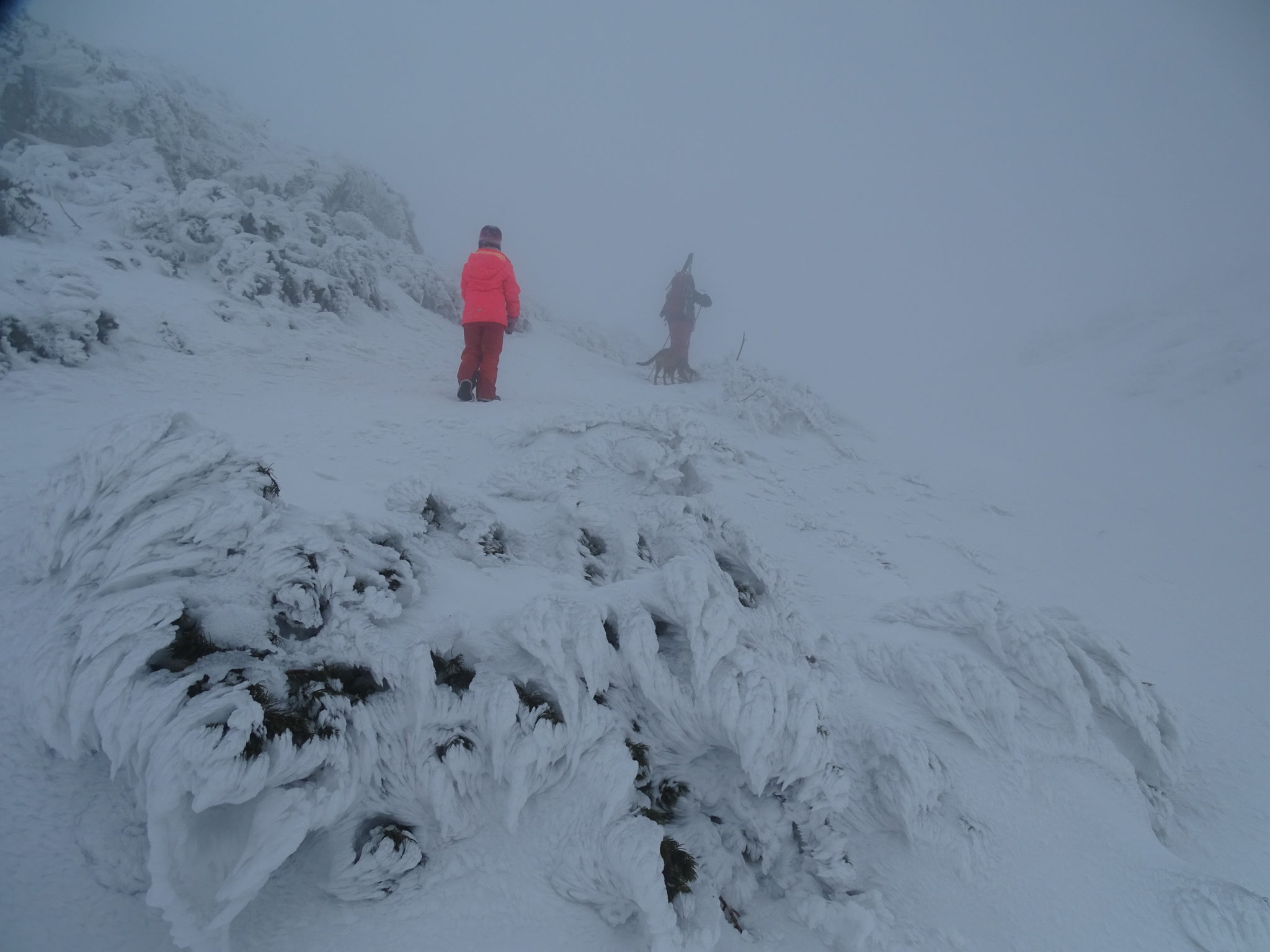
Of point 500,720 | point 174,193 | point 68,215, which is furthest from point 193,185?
point 500,720

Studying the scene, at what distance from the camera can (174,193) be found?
355 inches

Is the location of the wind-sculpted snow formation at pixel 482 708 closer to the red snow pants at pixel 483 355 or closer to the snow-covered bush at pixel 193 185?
the red snow pants at pixel 483 355

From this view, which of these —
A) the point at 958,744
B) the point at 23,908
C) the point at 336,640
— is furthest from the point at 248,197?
the point at 958,744

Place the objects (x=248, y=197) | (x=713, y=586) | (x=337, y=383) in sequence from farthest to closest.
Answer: (x=248, y=197) → (x=337, y=383) → (x=713, y=586)

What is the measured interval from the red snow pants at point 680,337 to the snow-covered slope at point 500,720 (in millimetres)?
7977

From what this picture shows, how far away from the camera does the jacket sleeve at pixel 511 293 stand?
6977 millimetres

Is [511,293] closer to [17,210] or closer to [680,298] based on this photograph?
[17,210]

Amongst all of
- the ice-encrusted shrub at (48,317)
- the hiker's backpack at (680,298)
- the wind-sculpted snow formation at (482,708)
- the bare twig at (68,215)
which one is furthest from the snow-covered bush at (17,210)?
the hiker's backpack at (680,298)

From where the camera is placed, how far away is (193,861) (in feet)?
5.49

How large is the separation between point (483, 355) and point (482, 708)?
18.0 feet

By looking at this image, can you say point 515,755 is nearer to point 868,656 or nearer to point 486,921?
point 486,921

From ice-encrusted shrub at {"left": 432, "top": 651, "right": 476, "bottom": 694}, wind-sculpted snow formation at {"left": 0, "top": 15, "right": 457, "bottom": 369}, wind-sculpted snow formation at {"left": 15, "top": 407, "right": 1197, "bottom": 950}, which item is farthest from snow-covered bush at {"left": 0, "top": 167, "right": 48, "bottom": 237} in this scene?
ice-encrusted shrub at {"left": 432, "top": 651, "right": 476, "bottom": 694}

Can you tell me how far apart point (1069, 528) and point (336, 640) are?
852 cm

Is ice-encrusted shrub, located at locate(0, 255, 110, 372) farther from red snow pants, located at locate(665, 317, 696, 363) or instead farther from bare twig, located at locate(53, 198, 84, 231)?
red snow pants, located at locate(665, 317, 696, 363)
